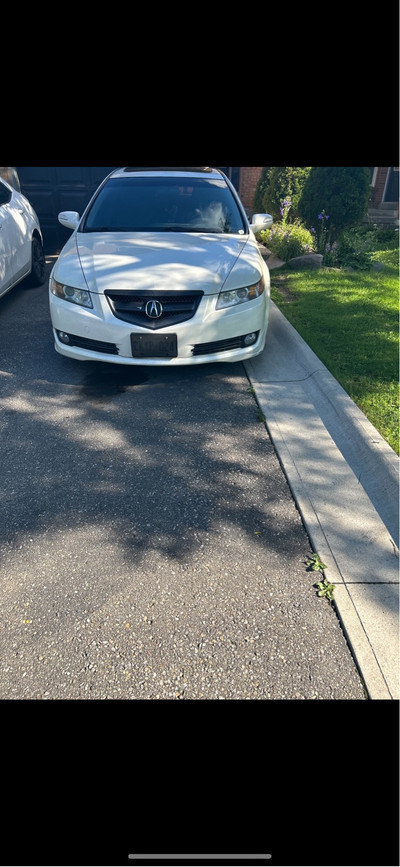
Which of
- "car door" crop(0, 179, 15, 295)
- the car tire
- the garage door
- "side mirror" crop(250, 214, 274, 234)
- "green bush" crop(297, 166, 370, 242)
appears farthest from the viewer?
the garage door

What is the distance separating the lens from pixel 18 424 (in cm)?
396

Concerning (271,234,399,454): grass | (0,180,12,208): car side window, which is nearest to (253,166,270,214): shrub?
(271,234,399,454): grass

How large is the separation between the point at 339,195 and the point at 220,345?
18.0 ft

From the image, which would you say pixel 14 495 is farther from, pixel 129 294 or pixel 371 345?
pixel 371 345

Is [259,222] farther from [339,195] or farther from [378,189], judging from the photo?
[378,189]

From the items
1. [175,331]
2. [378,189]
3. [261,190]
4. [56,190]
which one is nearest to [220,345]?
[175,331]

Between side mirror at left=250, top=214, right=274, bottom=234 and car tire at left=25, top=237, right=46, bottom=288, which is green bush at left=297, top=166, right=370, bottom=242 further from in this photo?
car tire at left=25, top=237, right=46, bottom=288

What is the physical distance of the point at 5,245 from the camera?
5.89 m

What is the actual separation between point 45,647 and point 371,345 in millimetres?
4024

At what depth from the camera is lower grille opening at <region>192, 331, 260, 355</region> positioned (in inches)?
170

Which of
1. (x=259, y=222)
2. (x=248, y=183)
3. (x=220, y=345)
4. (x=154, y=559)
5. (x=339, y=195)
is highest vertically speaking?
(x=248, y=183)

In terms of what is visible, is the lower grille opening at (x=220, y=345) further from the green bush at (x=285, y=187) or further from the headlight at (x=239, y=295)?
the green bush at (x=285, y=187)

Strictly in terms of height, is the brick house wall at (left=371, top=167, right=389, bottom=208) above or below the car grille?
above

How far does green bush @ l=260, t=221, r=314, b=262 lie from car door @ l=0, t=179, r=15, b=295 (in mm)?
4136
